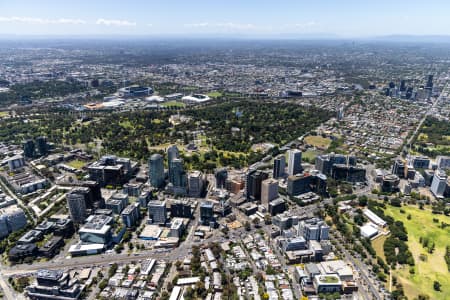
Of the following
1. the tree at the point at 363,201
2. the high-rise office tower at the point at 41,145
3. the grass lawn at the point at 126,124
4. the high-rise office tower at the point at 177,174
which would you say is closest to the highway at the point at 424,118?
the tree at the point at 363,201

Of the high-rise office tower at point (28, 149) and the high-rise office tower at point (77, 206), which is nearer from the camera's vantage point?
the high-rise office tower at point (77, 206)

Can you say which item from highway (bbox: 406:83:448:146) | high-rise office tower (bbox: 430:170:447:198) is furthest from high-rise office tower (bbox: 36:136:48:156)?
highway (bbox: 406:83:448:146)

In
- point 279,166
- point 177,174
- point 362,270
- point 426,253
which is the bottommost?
point 426,253

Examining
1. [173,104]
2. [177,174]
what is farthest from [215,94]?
[177,174]

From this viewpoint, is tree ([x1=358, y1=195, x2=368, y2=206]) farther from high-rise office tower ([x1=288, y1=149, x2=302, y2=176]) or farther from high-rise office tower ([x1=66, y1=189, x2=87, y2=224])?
high-rise office tower ([x1=66, y1=189, x2=87, y2=224])

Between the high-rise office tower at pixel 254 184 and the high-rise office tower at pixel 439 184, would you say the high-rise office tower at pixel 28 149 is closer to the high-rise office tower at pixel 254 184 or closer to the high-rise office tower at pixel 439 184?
the high-rise office tower at pixel 254 184

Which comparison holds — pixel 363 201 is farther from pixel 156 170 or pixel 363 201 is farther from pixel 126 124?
pixel 126 124

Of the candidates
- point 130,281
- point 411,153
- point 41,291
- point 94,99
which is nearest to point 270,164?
point 411,153

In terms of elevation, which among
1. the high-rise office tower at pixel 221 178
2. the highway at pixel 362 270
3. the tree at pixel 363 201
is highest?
the high-rise office tower at pixel 221 178
